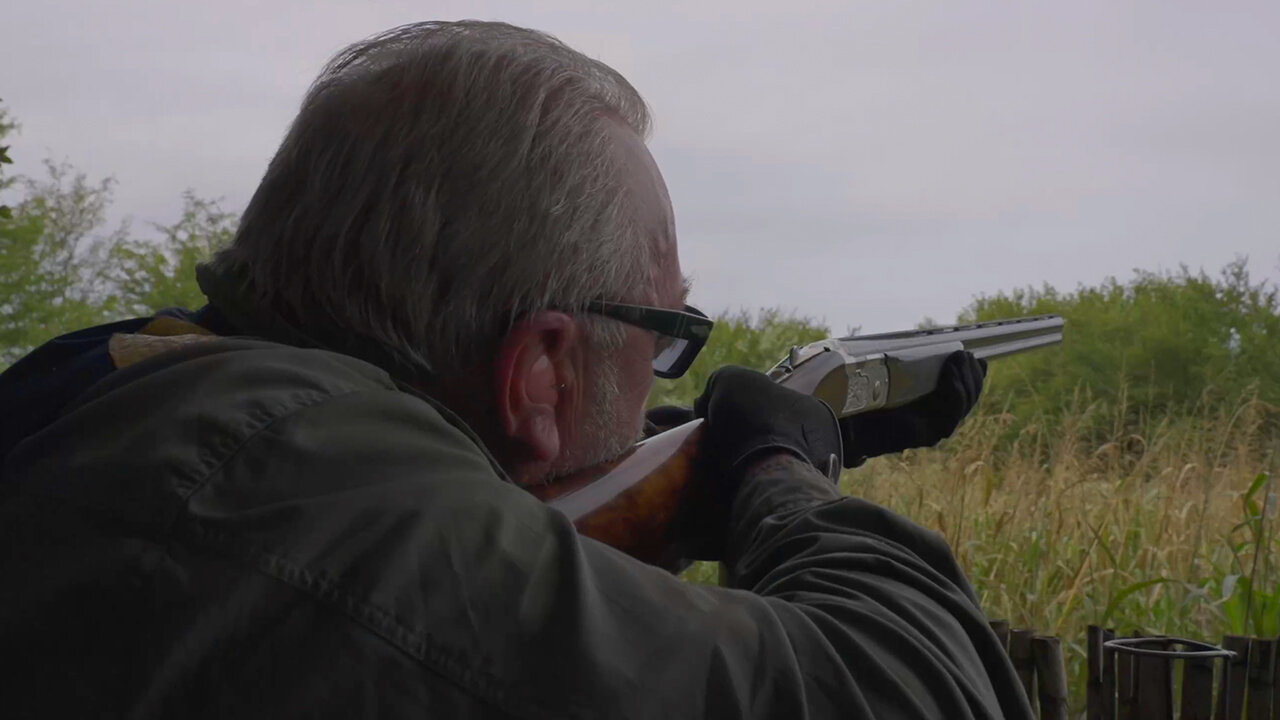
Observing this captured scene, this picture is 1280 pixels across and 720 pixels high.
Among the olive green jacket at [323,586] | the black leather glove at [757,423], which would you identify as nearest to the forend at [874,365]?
the black leather glove at [757,423]

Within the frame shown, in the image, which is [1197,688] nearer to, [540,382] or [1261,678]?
A: [1261,678]

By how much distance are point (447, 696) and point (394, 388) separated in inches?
15.1

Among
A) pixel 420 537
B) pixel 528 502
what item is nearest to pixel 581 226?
pixel 528 502

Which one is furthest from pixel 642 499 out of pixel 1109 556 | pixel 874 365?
pixel 1109 556

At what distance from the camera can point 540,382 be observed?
1724 mm

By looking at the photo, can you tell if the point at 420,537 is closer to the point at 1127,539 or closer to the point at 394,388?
the point at 394,388

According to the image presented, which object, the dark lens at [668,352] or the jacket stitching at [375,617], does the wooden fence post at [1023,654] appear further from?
→ the jacket stitching at [375,617]

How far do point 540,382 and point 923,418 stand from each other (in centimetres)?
200

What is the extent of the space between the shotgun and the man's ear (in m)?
0.17

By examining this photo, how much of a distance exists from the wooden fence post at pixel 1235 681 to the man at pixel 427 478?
5.73 feet

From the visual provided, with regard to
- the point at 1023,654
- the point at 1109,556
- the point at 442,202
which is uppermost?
the point at 442,202

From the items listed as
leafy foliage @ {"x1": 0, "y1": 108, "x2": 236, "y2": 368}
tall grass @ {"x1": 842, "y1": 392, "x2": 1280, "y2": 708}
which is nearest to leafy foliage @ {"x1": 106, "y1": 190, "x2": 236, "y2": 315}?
leafy foliage @ {"x1": 0, "y1": 108, "x2": 236, "y2": 368}

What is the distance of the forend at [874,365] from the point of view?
3.00 m

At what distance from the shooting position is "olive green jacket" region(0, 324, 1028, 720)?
109 cm
